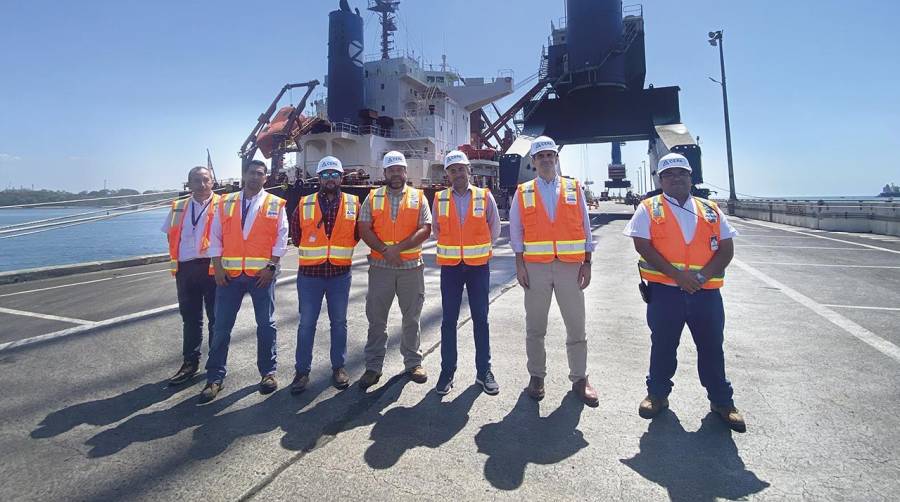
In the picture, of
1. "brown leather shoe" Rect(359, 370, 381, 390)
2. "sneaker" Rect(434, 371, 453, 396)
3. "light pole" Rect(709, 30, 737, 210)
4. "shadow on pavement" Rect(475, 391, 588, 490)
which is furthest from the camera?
"light pole" Rect(709, 30, 737, 210)

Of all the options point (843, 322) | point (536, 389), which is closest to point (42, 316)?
point (536, 389)

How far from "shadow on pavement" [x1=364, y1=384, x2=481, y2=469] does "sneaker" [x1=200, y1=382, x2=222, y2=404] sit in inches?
55.1

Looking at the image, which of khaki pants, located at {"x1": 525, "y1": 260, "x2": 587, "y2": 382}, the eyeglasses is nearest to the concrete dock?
khaki pants, located at {"x1": 525, "y1": 260, "x2": 587, "y2": 382}

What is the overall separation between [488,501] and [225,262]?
2810mm

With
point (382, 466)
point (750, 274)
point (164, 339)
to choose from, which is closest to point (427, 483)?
point (382, 466)

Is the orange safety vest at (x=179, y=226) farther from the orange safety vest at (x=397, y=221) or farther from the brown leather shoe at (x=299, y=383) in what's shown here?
the orange safety vest at (x=397, y=221)

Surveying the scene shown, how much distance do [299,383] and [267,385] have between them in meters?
0.26

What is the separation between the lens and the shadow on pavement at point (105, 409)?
2.96 meters

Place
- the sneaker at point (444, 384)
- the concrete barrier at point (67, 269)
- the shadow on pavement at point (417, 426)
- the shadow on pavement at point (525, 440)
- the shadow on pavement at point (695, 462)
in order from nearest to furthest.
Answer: the shadow on pavement at point (695, 462)
the shadow on pavement at point (525, 440)
the shadow on pavement at point (417, 426)
the sneaker at point (444, 384)
the concrete barrier at point (67, 269)

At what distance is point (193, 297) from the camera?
158 inches

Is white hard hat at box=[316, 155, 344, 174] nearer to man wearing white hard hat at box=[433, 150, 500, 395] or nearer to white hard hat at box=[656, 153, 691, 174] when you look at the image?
man wearing white hard hat at box=[433, 150, 500, 395]

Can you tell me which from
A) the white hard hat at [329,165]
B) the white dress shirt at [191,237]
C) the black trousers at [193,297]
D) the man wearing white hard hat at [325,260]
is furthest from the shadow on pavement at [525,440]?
the white dress shirt at [191,237]

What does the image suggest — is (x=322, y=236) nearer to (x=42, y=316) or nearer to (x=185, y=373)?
(x=185, y=373)

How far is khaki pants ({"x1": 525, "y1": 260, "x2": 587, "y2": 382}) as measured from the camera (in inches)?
134
